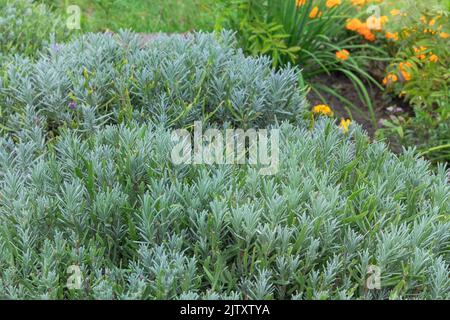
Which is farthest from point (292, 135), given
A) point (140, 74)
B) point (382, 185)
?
point (140, 74)

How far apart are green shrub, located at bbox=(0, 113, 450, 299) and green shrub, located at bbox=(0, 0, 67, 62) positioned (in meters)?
2.27

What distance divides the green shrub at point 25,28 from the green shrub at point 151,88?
1.01m

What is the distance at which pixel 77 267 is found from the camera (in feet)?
7.55

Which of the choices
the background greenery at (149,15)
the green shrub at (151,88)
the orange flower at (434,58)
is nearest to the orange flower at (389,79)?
the orange flower at (434,58)

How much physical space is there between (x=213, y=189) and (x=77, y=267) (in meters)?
0.59

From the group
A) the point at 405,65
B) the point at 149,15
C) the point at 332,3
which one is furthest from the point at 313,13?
the point at 149,15

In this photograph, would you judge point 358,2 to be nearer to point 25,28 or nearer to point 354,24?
point 354,24

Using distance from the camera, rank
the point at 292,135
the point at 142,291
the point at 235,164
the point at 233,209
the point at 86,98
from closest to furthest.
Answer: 1. the point at 142,291
2. the point at 233,209
3. the point at 235,164
4. the point at 292,135
5. the point at 86,98

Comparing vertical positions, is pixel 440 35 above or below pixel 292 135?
above

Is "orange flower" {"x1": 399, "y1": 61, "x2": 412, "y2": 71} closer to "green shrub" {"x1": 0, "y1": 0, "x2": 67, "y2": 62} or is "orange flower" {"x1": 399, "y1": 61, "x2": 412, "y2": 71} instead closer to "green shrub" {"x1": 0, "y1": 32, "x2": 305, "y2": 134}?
"green shrub" {"x1": 0, "y1": 32, "x2": 305, "y2": 134}

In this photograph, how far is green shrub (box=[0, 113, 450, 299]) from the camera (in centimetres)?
230

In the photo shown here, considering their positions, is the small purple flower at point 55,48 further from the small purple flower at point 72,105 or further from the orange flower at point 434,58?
the orange flower at point 434,58

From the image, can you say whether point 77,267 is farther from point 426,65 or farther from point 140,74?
point 426,65

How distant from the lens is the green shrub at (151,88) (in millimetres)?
3594
